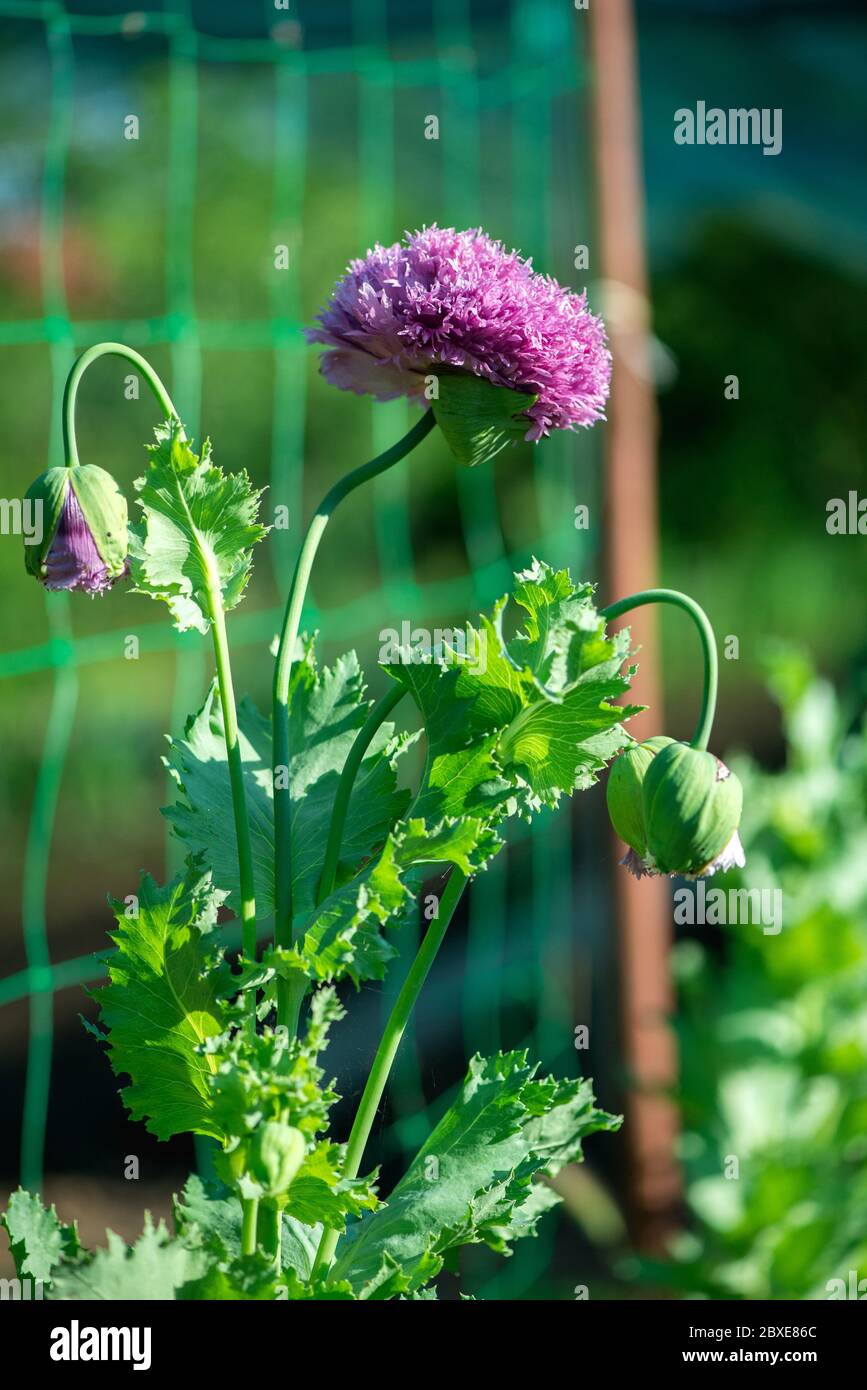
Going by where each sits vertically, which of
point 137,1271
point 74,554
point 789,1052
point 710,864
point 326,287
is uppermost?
point 326,287

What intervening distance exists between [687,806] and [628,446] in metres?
0.88

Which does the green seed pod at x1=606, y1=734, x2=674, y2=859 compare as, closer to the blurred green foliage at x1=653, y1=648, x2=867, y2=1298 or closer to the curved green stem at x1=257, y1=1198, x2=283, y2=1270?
the curved green stem at x1=257, y1=1198, x2=283, y2=1270

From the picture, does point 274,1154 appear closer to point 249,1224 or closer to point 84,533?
point 249,1224

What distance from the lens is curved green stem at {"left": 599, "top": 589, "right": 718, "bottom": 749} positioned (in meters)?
0.48

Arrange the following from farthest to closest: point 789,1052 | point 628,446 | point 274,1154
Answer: point 789,1052 < point 628,446 < point 274,1154

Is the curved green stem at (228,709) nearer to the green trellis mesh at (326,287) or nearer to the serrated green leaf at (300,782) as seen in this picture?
the serrated green leaf at (300,782)

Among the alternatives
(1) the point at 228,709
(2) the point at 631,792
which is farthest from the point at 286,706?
(2) the point at 631,792

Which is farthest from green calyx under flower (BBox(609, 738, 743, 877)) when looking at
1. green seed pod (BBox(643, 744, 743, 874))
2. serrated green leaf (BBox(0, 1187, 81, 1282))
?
serrated green leaf (BBox(0, 1187, 81, 1282))

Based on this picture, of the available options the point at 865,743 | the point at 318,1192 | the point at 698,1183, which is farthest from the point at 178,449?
the point at 865,743

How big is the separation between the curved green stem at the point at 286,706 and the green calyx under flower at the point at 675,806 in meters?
0.12

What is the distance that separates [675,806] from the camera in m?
0.51

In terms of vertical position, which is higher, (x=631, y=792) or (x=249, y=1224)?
(x=631, y=792)

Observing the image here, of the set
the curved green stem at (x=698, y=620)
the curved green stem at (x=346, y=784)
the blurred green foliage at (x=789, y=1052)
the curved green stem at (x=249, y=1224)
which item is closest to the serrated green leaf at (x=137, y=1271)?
the curved green stem at (x=249, y=1224)

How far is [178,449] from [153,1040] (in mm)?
187
